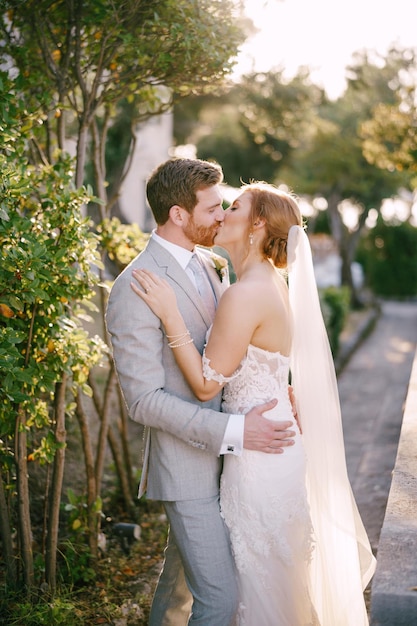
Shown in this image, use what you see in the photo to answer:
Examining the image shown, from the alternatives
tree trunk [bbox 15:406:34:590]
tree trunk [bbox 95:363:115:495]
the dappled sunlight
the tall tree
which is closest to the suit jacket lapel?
tree trunk [bbox 15:406:34:590]

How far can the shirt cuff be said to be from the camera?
9.72ft

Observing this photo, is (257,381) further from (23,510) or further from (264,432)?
(23,510)

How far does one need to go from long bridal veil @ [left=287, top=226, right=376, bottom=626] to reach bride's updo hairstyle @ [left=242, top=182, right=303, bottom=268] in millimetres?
66

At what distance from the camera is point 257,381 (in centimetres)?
312

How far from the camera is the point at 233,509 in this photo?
10.1ft

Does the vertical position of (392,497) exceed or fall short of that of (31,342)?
it falls short

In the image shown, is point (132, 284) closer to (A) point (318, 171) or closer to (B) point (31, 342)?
(B) point (31, 342)

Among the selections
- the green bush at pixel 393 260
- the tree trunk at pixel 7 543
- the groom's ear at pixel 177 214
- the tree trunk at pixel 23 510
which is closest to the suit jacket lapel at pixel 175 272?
the groom's ear at pixel 177 214

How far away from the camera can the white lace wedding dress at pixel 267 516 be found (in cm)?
305

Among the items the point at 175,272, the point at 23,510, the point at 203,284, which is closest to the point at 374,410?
the point at 23,510

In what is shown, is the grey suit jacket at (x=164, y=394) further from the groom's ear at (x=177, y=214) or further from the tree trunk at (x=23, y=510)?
the tree trunk at (x=23, y=510)

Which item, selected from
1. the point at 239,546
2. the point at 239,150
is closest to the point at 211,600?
the point at 239,546

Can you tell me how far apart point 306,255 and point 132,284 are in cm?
78

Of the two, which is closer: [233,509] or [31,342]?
[233,509]
